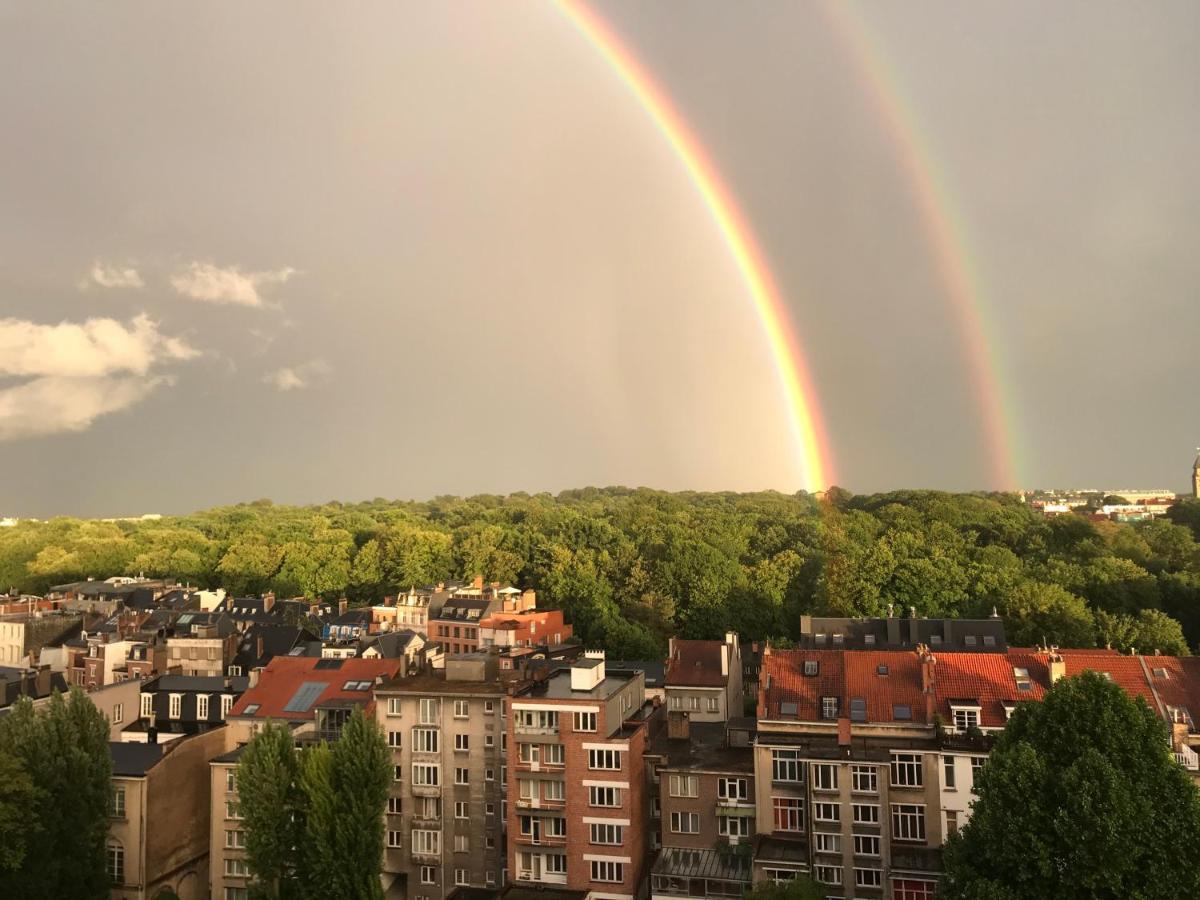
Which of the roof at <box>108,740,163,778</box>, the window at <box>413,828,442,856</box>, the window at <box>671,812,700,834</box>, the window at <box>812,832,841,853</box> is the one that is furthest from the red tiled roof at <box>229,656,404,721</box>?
the window at <box>812,832,841,853</box>

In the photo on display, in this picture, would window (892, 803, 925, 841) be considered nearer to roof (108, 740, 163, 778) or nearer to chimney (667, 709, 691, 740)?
chimney (667, 709, 691, 740)

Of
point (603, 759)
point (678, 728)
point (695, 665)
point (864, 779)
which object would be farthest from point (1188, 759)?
point (695, 665)

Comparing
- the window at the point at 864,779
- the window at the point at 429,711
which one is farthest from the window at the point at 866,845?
the window at the point at 429,711

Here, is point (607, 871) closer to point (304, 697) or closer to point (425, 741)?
point (425, 741)

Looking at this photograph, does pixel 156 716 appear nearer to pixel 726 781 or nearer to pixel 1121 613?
pixel 726 781

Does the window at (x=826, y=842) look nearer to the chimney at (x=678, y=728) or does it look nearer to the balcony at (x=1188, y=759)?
the chimney at (x=678, y=728)

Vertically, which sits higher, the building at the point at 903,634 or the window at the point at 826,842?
the building at the point at 903,634

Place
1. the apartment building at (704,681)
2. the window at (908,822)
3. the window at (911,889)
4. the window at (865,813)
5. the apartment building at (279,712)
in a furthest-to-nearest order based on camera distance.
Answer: the apartment building at (704,681) → the apartment building at (279,712) → the window at (908,822) → the window at (865,813) → the window at (911,889)
